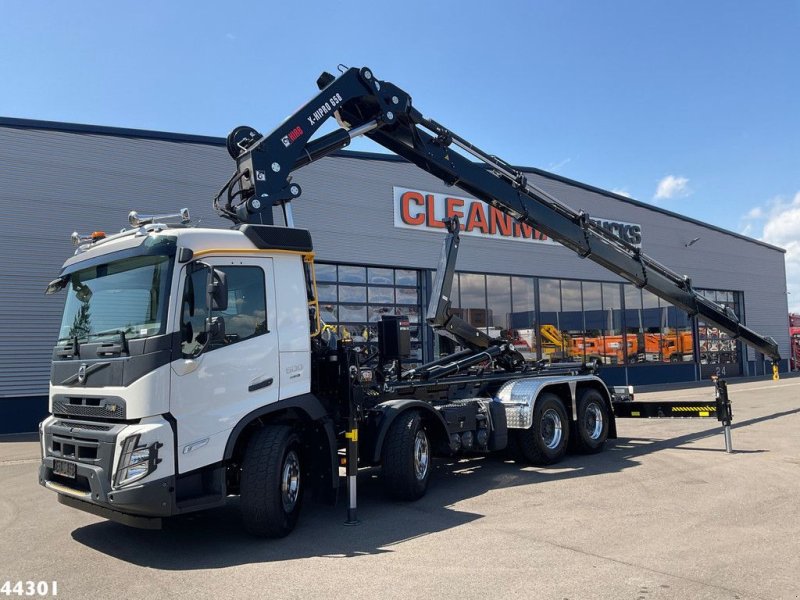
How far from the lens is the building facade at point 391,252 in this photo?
1595cm

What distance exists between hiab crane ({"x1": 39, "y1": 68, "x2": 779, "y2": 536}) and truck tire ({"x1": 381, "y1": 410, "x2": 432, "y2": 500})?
2cm

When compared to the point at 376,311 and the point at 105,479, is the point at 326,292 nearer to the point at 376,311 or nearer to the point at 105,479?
the point at 376,311

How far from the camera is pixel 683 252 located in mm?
32031

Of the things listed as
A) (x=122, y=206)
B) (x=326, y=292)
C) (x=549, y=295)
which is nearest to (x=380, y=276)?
(x=326, y=292)

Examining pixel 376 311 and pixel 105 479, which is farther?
pixel 376 311

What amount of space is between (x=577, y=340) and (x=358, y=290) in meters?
11.0

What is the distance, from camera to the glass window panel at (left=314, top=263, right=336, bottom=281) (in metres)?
19.9

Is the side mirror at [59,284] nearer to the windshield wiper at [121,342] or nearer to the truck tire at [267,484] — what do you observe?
the windshield wiper at [121,342]

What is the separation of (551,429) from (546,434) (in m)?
0.13

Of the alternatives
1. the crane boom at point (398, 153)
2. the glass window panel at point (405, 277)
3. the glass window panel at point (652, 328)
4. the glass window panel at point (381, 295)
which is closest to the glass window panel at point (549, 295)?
the glass window panel at point (652, 328)

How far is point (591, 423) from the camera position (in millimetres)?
10938

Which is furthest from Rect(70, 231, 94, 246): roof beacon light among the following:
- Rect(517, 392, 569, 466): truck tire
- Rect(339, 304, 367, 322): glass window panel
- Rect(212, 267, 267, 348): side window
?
Rect(339, 304, 367, 322): glass window panel

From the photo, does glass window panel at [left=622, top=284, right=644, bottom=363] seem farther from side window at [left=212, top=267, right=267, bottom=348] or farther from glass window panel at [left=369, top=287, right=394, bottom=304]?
side window at [left=212, top=267, right=267, bottom=348]

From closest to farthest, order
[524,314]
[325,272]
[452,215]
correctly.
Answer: [325,272], [452,215], [524,314]
